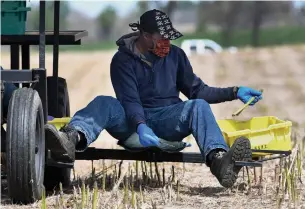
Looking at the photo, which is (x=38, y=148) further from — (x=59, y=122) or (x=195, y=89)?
(x=195, y=89)

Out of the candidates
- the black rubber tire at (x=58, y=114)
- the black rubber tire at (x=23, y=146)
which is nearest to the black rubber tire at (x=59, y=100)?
the black rubber tire at (x=58, y=114)

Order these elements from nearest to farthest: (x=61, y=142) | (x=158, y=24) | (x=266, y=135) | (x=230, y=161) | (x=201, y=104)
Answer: (x=61, y=142) → (x=230, y=161) → (x=201, y=104) → (x=158, y=24) → (x=266, y=135)

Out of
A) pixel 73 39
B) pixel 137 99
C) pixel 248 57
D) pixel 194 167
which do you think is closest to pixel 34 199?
pixel 137 99

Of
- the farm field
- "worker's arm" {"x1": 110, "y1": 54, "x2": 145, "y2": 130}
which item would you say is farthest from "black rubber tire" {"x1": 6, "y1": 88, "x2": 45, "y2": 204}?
"worker's arm" {"x1": 110, "y1": 54, "x2": 145, "y2": 130}

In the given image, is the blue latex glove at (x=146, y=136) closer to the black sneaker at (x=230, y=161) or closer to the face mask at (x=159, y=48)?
the black sneaker at (x=230, y=161)

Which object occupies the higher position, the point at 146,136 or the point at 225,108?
the point at 225,108

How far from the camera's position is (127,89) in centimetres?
634

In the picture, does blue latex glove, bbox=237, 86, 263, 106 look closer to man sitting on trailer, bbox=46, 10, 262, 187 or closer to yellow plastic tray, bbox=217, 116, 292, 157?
man sitting on trailer, bbox=46, 10, 262, 187

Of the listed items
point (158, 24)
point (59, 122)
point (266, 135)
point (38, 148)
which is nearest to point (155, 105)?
point (158, 24)

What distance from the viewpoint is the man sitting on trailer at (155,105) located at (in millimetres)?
6055

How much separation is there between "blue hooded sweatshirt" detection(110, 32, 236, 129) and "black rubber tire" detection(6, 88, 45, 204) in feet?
2.83

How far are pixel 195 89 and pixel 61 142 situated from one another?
1440 millimetres

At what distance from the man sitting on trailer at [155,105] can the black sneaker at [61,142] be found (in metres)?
A: 0.01

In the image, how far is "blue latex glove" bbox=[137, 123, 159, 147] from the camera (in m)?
6.06
